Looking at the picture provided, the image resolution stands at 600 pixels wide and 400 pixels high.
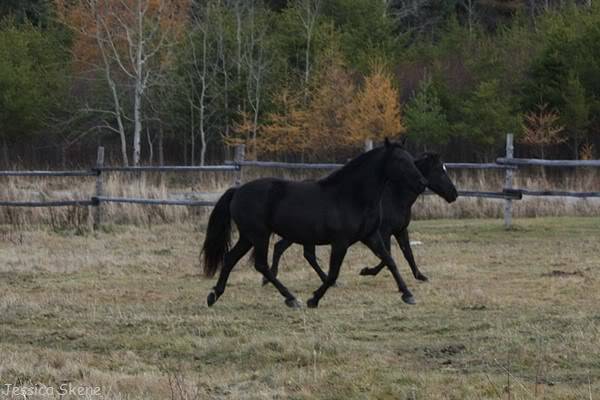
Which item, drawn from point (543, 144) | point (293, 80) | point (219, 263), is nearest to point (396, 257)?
point (219, 263)

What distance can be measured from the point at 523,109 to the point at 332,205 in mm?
30501

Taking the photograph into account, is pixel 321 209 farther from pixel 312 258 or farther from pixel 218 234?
pixel 312 258

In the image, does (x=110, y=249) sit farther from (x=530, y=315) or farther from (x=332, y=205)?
(x=530, y=315)

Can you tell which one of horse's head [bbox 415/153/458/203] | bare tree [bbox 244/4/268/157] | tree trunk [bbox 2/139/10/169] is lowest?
tree trunk [bbox 2/139/10/169]

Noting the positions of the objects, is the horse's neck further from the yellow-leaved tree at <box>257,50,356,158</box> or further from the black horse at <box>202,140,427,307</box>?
the yellow-leaved tree at <box>257,50,356,158</box>

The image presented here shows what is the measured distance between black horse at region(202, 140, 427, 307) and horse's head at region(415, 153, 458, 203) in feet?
9.07

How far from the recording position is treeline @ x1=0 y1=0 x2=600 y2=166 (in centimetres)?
3997

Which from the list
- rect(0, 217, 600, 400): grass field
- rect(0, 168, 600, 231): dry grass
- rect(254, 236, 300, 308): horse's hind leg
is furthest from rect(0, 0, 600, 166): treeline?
rect(254, 236, 300, 308): horse's hind leg

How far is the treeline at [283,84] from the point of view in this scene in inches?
1574

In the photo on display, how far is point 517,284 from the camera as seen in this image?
1325 centimetres

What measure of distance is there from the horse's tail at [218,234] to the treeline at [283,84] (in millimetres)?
26460

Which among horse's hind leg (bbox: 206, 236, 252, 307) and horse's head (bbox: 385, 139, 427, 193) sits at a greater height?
horse's head (bbox: 385, 139, 427, 193)

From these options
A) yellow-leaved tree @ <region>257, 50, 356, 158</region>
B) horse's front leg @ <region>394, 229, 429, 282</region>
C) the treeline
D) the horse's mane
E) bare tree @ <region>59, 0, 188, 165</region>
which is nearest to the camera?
the horse's mane

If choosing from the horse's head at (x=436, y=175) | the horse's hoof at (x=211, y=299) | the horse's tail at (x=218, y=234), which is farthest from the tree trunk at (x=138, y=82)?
the horse's hoof at (x=211, y=299)
